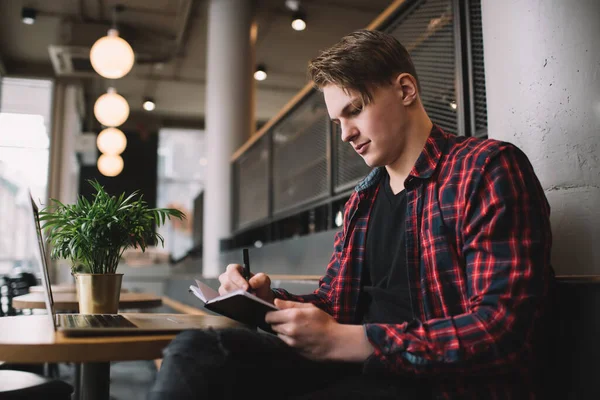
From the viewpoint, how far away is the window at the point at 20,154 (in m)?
9.42

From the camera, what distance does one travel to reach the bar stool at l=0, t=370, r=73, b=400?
1495 mm

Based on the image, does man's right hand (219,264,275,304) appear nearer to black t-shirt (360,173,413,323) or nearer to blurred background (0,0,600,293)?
black t-shirt (360,173,413,323)

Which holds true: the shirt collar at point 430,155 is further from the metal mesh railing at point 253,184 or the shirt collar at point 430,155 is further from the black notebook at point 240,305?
the metal mesh railing at point 253,184

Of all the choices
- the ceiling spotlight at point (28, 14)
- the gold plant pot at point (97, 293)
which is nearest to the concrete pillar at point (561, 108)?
the gold plant pot at point (97, 293)

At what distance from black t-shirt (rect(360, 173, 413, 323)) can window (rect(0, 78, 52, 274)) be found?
29.7 feet

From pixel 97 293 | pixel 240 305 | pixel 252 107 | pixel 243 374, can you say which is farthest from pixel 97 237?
pixel 252 107

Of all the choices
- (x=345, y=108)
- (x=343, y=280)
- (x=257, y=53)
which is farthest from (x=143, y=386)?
(x=257, y=53)

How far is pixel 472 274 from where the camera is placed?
1075mm

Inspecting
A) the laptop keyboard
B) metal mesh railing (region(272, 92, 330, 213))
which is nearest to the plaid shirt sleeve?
the laptop keyboard

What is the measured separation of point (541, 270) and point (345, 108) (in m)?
0.61

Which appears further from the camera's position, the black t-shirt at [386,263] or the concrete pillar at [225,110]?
the concrete pillar at [225,110]

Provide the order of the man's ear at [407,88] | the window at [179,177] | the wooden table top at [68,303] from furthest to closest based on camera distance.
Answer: the window at [179,177]
the wooden table top at [68,303]
the man's ear at [407,88]

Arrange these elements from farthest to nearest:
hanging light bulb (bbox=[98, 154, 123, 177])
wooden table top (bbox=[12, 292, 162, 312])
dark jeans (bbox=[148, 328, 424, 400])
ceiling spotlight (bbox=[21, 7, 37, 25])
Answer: hanging light bulb (bbox=[98, 154, 123, 177]), ceiling spotlight (bbox=[21, 7, 37, 25]), wooden table top (bbox=[12, 292, 162, 312]), dark jeans (bbox=[148, 328, 424, 400])

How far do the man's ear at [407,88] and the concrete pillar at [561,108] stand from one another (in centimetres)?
33
